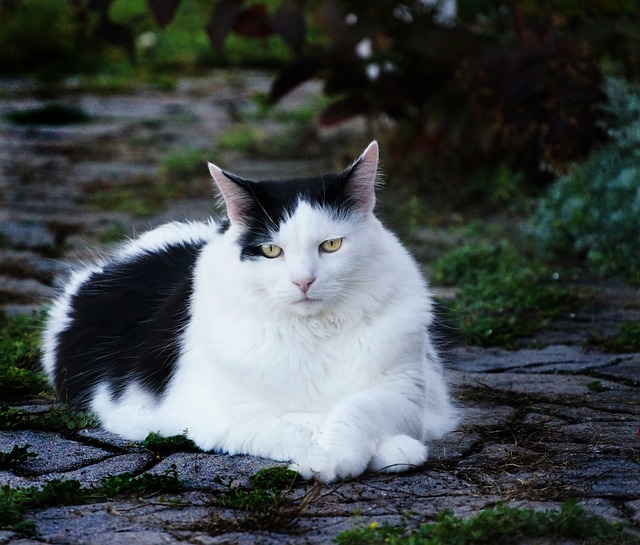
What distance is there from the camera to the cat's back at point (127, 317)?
347cm

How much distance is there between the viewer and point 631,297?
200 inches

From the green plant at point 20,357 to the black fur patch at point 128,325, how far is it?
165mm

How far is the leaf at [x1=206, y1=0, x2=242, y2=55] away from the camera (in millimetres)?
6457

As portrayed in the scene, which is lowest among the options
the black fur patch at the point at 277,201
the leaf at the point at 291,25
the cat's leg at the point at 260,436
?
the cat's leg at the point at 260,436

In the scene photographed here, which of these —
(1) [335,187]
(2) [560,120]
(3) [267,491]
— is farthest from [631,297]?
(3) [267,491]

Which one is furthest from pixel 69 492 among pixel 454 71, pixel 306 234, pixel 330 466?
pixel 454 71

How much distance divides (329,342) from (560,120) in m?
3.64

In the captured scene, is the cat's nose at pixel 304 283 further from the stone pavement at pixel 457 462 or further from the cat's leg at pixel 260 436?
the stone pavement at pixel 457 462

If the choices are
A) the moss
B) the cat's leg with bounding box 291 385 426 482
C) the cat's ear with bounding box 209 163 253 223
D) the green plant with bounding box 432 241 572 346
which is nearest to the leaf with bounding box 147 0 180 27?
the green plant with bounding box 432 241 572 346

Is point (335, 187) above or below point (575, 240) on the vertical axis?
above

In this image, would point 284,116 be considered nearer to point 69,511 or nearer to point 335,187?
point 335,187

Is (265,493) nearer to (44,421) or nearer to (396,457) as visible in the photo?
(396,457)

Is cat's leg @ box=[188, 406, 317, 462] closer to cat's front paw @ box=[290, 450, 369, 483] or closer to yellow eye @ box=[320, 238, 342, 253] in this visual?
cat's front paw @ box=[290, 450, 369, 483]

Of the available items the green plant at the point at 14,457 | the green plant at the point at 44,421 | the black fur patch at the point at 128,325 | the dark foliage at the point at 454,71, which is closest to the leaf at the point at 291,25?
the dark foliage at the point at 454,71
